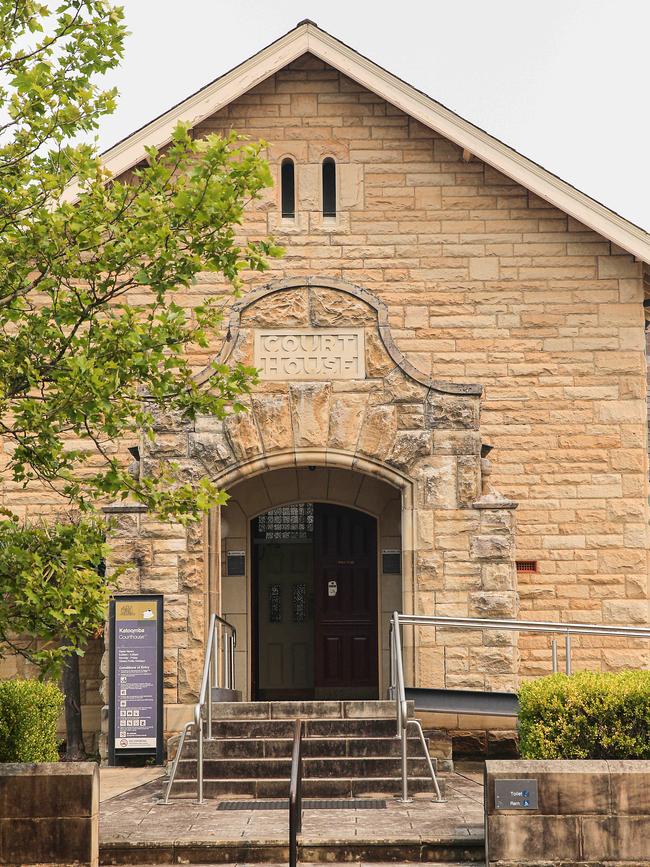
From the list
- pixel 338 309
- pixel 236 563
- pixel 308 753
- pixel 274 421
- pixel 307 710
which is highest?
pixel 338 309

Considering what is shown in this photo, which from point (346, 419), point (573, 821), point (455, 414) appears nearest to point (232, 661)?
point (346, 419)

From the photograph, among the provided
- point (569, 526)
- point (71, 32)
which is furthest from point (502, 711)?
point (71, 32)

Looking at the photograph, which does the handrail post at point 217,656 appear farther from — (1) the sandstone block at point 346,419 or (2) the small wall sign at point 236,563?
(1) the sandstone block at point 346,419

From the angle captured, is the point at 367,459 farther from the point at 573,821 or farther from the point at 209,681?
the point at 573,821

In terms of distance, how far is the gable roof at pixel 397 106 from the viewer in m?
14.9

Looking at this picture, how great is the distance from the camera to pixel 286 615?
1780 centimetres

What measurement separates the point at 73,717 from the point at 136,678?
197 centimetres

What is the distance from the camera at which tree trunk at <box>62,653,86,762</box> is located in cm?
1445

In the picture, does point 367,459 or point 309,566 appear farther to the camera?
point 309,566

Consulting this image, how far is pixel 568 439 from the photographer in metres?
15.0

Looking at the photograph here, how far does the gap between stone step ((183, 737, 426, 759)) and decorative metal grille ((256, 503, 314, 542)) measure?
20.5 feet

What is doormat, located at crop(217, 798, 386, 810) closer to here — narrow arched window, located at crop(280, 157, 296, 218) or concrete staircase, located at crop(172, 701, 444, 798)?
concrete staircase, located at crop(172, 701, 444, 798)

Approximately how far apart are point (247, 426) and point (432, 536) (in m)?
2.32

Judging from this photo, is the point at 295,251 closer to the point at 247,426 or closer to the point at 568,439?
the point at 247,426
